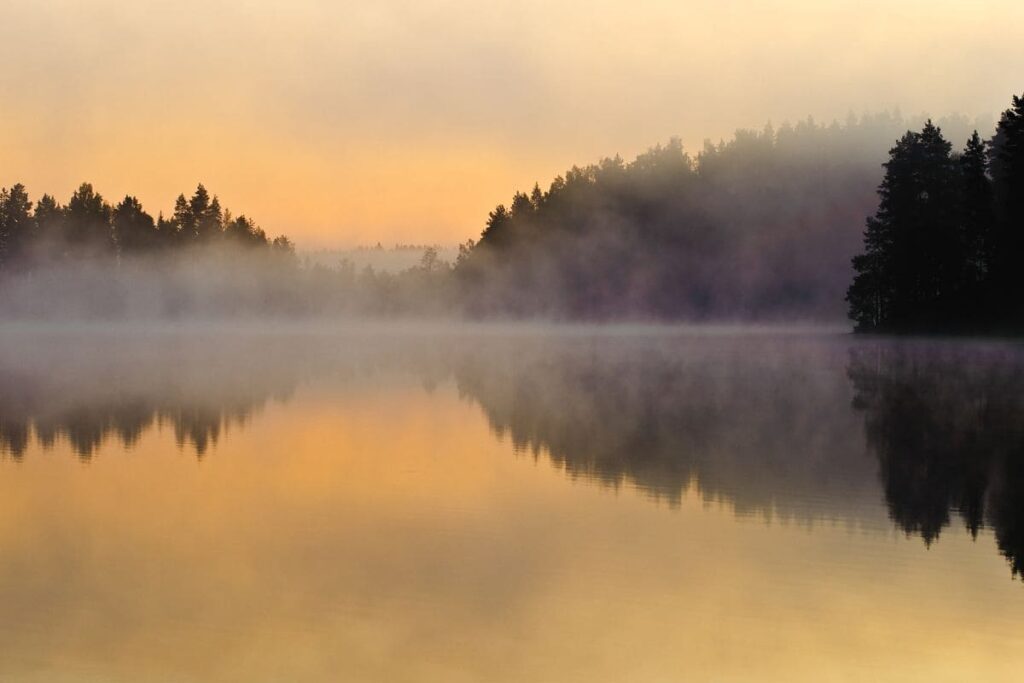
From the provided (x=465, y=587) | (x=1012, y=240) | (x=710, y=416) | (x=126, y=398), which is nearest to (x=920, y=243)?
(x=1012, y=240)

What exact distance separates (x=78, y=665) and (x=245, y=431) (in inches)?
845

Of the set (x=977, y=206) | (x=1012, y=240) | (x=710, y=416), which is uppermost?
(x=977, y=206)

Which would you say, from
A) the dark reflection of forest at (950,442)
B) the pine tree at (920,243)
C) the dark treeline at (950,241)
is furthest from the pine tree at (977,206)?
the dark reflection of forest at (950,442)

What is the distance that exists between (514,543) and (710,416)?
19373 millimetres

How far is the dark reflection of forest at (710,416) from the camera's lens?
883 inches

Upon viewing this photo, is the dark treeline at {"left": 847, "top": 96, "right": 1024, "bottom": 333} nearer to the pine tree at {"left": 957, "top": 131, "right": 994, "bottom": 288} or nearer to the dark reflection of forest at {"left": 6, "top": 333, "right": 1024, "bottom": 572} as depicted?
the pine tree at {"left": 957, "top": 131, "right": 994, "bottom": 288}

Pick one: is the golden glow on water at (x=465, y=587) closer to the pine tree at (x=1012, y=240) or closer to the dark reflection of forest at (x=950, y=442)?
the dark reflection of forest at (x=950, y=442)

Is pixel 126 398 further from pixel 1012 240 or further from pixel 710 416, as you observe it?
pixel 1012 240

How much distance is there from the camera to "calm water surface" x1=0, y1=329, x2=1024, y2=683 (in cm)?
1231

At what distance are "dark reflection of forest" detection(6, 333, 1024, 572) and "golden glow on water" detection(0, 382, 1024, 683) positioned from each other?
2173 mm

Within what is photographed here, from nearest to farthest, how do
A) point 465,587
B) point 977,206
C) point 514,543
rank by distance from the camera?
point 465,587
point 514,543
point 977,206

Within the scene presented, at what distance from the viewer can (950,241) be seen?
93438 mm

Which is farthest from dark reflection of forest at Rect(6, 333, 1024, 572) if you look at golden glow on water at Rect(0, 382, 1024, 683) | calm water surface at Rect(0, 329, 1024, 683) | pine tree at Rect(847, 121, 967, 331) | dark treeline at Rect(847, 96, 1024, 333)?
pine tree at Rect(847, 121, 967, 331)

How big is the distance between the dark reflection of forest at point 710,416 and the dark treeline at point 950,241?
971 cm
